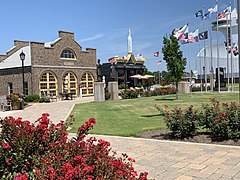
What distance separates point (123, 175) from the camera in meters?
2.48

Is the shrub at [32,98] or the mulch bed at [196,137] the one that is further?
the shrub at [32,98]

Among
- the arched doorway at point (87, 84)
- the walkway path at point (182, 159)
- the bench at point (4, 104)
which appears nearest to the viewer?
the walkway path at point (182, 159)

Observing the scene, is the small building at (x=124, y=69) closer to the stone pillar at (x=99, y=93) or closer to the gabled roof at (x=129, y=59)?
the gabled roof at (x=129, y=59)

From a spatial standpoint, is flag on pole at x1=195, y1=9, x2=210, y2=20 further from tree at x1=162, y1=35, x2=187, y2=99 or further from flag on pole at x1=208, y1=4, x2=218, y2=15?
tree at x1=162, y1=35, x2=187, y2=99

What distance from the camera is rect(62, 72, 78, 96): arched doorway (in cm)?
3405

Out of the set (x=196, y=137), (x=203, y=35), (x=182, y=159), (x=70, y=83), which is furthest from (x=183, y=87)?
(x=182, y=159)

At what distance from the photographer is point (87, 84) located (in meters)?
37.4

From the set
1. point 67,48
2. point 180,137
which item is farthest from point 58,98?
point 180,137

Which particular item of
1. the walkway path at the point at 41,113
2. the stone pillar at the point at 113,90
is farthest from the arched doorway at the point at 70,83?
the walkway path at the point at 41,113

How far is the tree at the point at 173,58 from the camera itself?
21.0 metres

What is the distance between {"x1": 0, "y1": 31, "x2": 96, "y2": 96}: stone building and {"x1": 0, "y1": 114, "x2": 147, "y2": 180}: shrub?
27541 millimetres

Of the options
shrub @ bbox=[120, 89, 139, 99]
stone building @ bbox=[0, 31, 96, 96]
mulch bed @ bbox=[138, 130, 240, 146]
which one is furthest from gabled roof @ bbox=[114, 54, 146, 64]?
mulch bed @ bbox=[138, 130, 240, 146]

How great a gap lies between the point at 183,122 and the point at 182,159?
1868 mm

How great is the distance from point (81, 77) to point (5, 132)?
32775 millimetres
